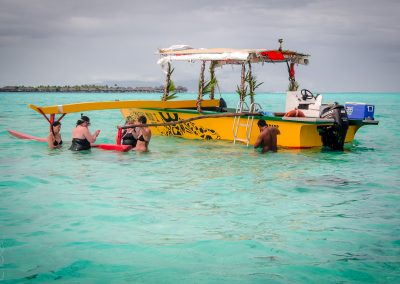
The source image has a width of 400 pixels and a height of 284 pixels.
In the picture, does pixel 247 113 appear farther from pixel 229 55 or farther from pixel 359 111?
pixel 359 111

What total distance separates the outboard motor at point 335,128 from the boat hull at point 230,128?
0.20 metres

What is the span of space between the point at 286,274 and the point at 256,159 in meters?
7.69

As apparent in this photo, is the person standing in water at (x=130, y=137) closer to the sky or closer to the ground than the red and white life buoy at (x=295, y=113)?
closer to the ground

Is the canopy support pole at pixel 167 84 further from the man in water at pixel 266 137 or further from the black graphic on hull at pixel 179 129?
the man in water at pixel 266 137

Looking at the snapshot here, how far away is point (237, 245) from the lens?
5.64 metres

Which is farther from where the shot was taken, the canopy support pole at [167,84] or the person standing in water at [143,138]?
the canopy support pole at [167,84]

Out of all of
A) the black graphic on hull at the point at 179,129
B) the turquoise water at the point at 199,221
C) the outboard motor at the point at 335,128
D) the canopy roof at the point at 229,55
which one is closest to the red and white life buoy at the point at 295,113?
the outboard motor at the point at 335,128

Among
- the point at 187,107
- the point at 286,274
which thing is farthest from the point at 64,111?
the point at 286,274

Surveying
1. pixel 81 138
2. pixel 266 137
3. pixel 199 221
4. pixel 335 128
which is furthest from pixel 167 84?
pixel 199 221

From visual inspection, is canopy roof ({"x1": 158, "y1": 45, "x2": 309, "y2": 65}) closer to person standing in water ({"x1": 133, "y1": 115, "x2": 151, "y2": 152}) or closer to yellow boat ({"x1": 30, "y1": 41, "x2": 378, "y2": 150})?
yellow boat ({"x1": 30, "y1": 41, "x2": 378, "y2": 150})

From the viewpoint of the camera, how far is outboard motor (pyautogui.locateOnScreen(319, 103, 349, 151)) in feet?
42.5

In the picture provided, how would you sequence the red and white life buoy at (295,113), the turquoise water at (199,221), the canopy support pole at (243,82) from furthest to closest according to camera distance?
the canopy support pole at (243,82) → the red and white life buoy at (295,113) → the turquoise water at (199,221)

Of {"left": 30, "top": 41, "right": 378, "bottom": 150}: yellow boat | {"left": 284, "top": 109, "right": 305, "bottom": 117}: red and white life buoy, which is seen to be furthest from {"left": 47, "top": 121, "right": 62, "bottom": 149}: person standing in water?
{"left": 284, "top": 109, "right": 305, "bottom": 117}: red and white life buoy

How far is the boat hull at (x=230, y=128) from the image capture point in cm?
1315
